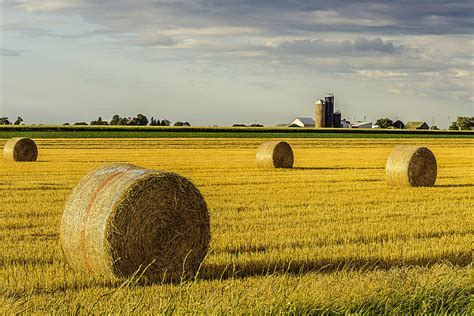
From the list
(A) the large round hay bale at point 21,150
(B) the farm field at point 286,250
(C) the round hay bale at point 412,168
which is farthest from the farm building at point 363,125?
(C) the round hay bale at point 412,168

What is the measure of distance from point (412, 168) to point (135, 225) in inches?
572

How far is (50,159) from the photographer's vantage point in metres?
Answer: 35.0

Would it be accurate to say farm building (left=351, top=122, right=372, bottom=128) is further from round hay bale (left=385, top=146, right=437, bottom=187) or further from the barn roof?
round hay bale (left=385, top=146, right=437, bottom=187)

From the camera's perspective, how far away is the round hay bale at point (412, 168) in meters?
23.0

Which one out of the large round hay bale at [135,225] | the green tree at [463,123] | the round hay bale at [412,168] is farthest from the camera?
the green tree at [463,123]

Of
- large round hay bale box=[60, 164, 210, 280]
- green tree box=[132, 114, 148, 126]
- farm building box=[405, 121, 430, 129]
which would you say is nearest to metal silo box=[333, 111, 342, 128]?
farm building box=[405, 121, 430, 129]

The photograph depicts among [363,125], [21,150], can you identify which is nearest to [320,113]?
[363,125]

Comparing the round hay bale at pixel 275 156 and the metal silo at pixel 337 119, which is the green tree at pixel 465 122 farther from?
the round hay bale at pixel 275 156

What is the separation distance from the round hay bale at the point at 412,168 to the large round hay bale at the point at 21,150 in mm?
17145

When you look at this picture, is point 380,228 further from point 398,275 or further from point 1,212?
point 1,212

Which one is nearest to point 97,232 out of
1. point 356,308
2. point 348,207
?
point 356,308

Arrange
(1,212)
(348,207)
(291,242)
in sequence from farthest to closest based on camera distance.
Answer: (348,207) → (1,212) → (291,242)

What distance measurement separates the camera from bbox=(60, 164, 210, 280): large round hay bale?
9867 mm

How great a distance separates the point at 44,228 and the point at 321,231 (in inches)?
195
